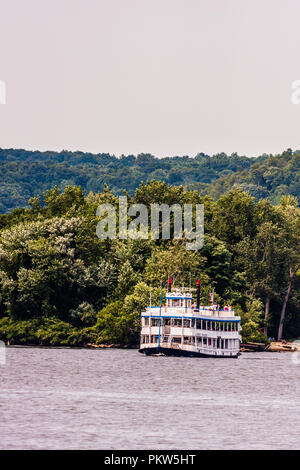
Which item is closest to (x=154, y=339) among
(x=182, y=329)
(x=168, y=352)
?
(x=168, y=352)

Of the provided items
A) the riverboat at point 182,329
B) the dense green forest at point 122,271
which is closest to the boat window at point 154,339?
the riverboat at point 182,329

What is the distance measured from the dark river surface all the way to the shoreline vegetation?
16.8m

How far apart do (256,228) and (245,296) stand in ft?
52.0

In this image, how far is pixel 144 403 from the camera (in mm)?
70125

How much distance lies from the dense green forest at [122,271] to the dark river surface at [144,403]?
55.1 ft

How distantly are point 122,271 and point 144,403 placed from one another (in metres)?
63.7

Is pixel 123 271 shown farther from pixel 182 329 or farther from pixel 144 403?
pixel 144 403

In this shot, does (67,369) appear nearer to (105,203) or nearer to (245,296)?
(245,296)

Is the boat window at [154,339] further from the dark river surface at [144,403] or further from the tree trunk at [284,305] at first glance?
the tree trunk at [284,305]

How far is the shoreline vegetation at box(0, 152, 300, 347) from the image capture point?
414ft

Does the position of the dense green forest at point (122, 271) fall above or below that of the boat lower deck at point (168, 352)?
above

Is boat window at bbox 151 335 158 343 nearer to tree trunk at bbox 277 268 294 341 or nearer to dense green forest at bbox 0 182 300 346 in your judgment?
dense green forest at bbox 0 182 300 346

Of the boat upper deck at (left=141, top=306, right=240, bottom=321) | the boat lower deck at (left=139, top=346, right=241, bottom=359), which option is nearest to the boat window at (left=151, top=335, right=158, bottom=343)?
the boat lower deck at (left=139, top=346, right=241, bottom=359)

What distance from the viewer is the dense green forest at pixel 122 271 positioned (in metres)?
126
